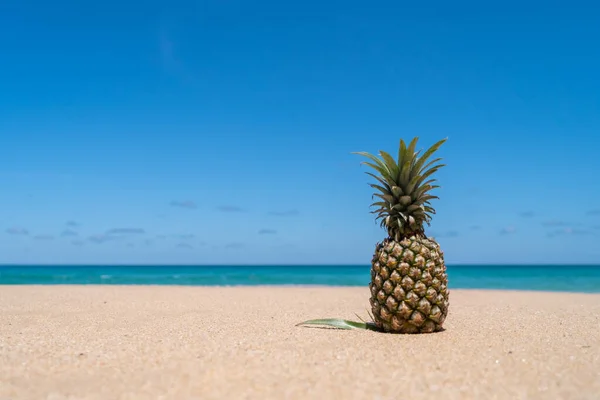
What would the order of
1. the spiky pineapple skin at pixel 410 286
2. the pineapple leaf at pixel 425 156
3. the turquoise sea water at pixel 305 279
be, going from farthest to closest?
the turquoise sea water at pixel 305 279
the pineapple leaf at pixel 425 156
the spiky pineapple skin at pixel 410 286

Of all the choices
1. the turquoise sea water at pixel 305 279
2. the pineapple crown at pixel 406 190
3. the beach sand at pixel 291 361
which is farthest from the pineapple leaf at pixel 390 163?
the turquoise sea water at pixel 305 279

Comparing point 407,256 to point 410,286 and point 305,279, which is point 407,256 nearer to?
point 410,286

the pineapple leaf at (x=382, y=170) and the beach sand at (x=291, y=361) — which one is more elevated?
the pineapple leaf at (x=382, y=170)

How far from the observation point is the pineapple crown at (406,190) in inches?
290

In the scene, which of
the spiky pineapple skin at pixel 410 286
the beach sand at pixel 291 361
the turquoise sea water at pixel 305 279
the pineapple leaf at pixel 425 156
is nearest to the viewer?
the beach sand at pixel 291 361

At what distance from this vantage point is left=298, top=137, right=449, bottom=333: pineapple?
7.07 meters

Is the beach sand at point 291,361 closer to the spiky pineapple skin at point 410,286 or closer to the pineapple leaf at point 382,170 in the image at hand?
the spiky pineapple skin at point 410,286

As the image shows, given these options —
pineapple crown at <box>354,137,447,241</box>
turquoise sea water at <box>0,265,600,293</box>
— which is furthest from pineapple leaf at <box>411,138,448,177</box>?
turquoise sea water at <box>0,265,600,293</box>

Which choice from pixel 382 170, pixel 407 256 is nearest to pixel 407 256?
pixel 407 256

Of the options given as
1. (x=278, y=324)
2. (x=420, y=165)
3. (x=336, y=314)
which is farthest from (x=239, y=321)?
(x=420, y=165)

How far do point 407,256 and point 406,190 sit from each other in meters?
1.01

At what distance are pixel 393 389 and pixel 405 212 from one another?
3310 mm

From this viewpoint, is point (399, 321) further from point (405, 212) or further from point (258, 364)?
point (258, 364)

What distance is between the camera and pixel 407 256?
23.2 feet
